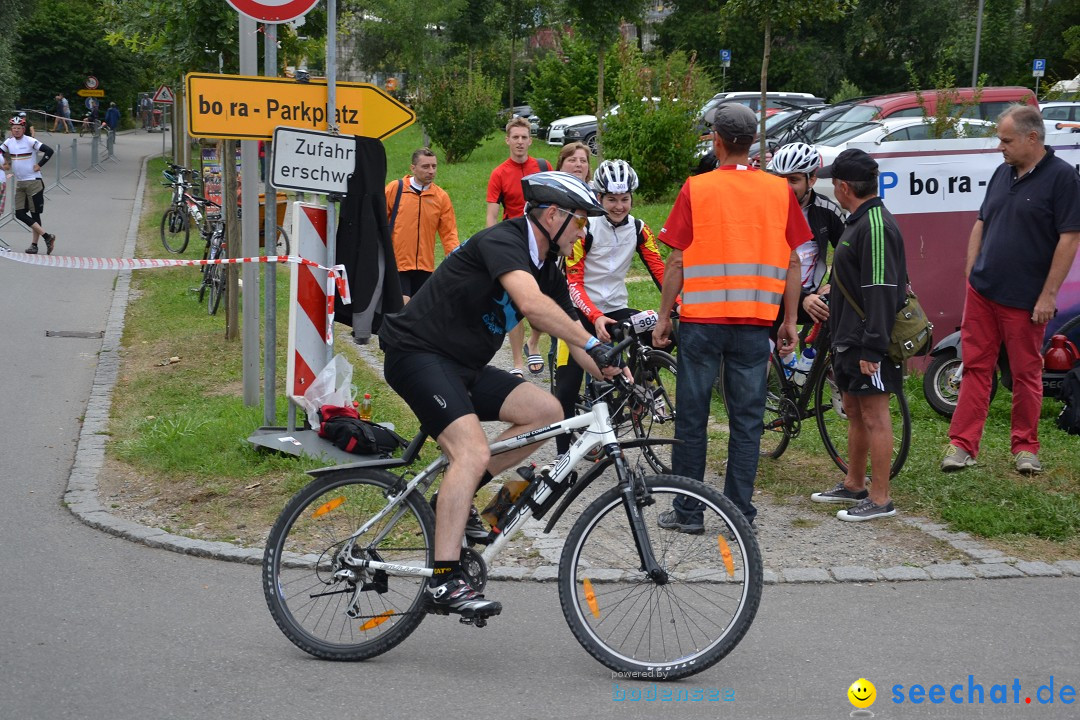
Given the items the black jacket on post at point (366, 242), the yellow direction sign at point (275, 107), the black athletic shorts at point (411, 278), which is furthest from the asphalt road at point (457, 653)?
the black athletic shorts at point (411, 278)

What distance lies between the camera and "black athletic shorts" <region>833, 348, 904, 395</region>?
6.38m

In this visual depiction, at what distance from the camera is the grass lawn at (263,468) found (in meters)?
6.37

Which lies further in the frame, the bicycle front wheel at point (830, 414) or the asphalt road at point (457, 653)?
the bicycle front wheel at point (830, 414)

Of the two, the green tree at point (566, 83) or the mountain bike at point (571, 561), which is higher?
the green tree at point (566, 83)

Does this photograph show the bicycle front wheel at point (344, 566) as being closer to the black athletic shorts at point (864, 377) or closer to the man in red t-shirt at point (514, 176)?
the black athletic shorts at point (864, 377)

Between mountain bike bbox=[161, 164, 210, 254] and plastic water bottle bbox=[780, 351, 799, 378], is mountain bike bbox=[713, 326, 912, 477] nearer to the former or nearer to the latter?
plastic water bottle bbox=[780, 351, 799, 378]

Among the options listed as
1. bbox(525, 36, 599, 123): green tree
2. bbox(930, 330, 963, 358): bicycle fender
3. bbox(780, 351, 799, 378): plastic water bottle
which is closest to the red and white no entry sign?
bbox(780, 351, 799, 378): plastic water bottle

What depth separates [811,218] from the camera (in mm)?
7215

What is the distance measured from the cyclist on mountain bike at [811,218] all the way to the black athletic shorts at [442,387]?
2707 millimetres

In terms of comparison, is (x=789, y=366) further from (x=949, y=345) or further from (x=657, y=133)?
(x=657, y=133)

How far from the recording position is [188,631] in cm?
495

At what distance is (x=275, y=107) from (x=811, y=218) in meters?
3.27

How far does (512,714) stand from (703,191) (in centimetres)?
274

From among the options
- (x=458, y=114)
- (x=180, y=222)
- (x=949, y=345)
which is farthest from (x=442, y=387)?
(x=458, y=114)
